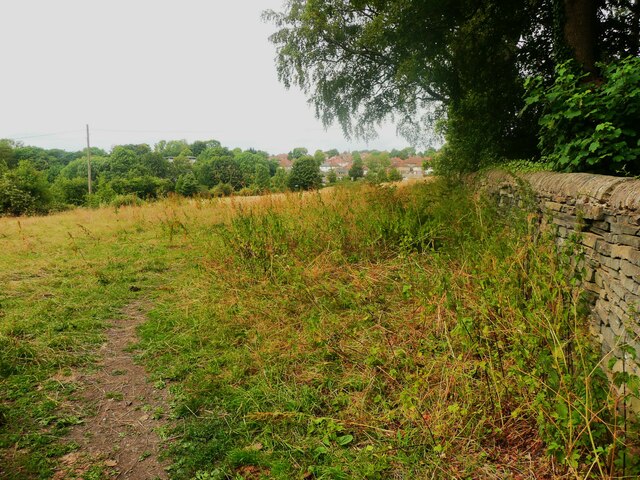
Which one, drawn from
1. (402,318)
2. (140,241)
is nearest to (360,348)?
(402,318)

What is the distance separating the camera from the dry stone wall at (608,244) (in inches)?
93.0

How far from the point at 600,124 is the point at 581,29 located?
3.37 metres

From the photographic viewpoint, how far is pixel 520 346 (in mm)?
2570

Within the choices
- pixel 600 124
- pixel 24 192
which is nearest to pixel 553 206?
pixel 600 124

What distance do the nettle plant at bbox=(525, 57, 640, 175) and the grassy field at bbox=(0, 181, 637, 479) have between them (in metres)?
1.07

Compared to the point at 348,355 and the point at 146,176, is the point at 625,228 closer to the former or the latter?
the point at 348,355

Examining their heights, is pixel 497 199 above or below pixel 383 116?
below

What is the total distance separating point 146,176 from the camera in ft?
180

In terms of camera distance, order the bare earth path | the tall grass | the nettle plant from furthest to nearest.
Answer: the nettle plant < the bare earth path < the tall grass

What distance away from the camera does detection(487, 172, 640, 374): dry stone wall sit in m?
2.36

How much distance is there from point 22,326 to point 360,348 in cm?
369

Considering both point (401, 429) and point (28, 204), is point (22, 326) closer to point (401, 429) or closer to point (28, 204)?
point (401, 429)

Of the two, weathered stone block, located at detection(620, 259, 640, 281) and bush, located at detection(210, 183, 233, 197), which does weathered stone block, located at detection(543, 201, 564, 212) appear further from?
bush, located at detection(210, 183, 233, 197)

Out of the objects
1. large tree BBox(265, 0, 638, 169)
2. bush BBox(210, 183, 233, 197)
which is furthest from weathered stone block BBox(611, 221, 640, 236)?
bush BBox(210, 183, 233, 197)
